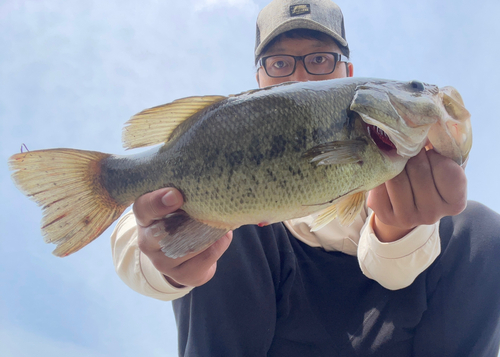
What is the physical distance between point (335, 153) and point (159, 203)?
0.47 metres

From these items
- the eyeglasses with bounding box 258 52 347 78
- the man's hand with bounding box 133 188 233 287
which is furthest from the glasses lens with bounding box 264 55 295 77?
the man's hand with bounding box 133 188 233 287

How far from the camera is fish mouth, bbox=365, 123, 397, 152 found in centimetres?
80

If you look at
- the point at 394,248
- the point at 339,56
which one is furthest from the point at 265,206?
the point at 339,56

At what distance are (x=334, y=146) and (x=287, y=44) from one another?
4.70 feet

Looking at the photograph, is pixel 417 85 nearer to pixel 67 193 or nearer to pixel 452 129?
pixel 452 129

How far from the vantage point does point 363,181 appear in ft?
2.50

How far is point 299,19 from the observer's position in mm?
1883

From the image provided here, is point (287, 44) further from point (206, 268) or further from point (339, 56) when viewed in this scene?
point (206, 268)

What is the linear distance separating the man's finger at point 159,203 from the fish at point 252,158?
1.0 inches

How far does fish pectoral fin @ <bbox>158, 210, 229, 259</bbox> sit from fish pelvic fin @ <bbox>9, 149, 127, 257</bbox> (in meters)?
0.18

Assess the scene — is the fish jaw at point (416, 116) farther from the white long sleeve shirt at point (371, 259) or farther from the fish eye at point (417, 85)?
the white long sleeve shirt at point (371, 259)

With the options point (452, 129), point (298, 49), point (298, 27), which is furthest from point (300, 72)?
point (452, 129)

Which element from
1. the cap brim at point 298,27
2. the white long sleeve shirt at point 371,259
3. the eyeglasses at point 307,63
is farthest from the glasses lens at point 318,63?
the white long sleeve shirt at point 371,259

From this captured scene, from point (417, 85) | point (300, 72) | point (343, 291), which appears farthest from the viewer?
point (300, 72)
